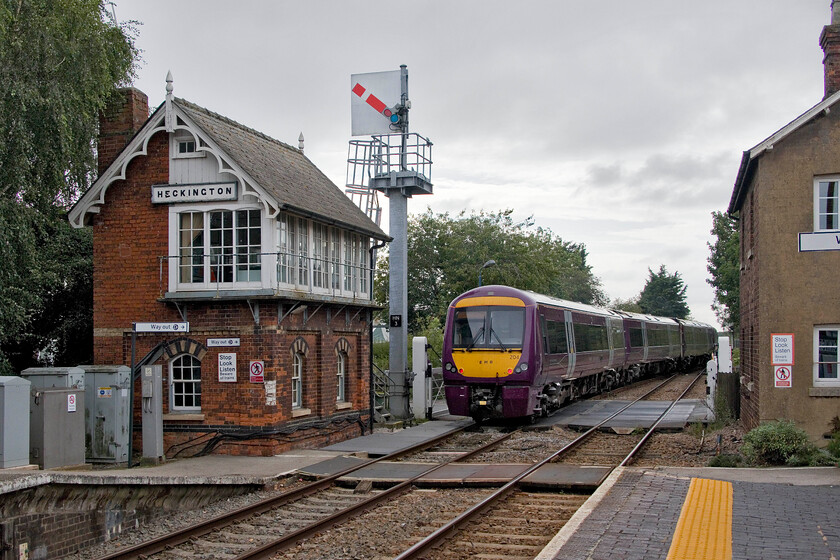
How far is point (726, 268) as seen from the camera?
61.4 m

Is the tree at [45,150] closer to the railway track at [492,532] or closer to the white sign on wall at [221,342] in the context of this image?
the white sign on wall at [221,342]

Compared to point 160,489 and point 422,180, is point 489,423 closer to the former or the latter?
point 422,180

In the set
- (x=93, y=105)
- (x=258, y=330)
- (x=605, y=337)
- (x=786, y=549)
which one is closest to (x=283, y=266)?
(x=258, y=330)

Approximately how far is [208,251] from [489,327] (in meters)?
6.60

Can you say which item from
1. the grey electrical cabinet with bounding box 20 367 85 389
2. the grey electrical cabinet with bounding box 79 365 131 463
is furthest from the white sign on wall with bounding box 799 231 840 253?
the grey electrical cabinet with bounding box 20 367 85 389

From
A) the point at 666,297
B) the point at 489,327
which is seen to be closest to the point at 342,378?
the point at 489,327

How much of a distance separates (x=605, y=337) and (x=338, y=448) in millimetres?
14235

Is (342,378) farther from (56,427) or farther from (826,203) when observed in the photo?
(826,203)

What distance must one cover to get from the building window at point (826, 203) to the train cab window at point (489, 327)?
21.9 feet

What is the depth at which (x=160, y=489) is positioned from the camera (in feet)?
39.8

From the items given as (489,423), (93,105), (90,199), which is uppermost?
(93,105)

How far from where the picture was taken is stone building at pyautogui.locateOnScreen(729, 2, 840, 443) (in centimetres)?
1446

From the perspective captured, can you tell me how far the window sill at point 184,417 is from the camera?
15.8m

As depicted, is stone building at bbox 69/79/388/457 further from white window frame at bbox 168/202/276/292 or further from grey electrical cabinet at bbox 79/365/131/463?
grey electrical cabinet at bbox 79/365/131/463
